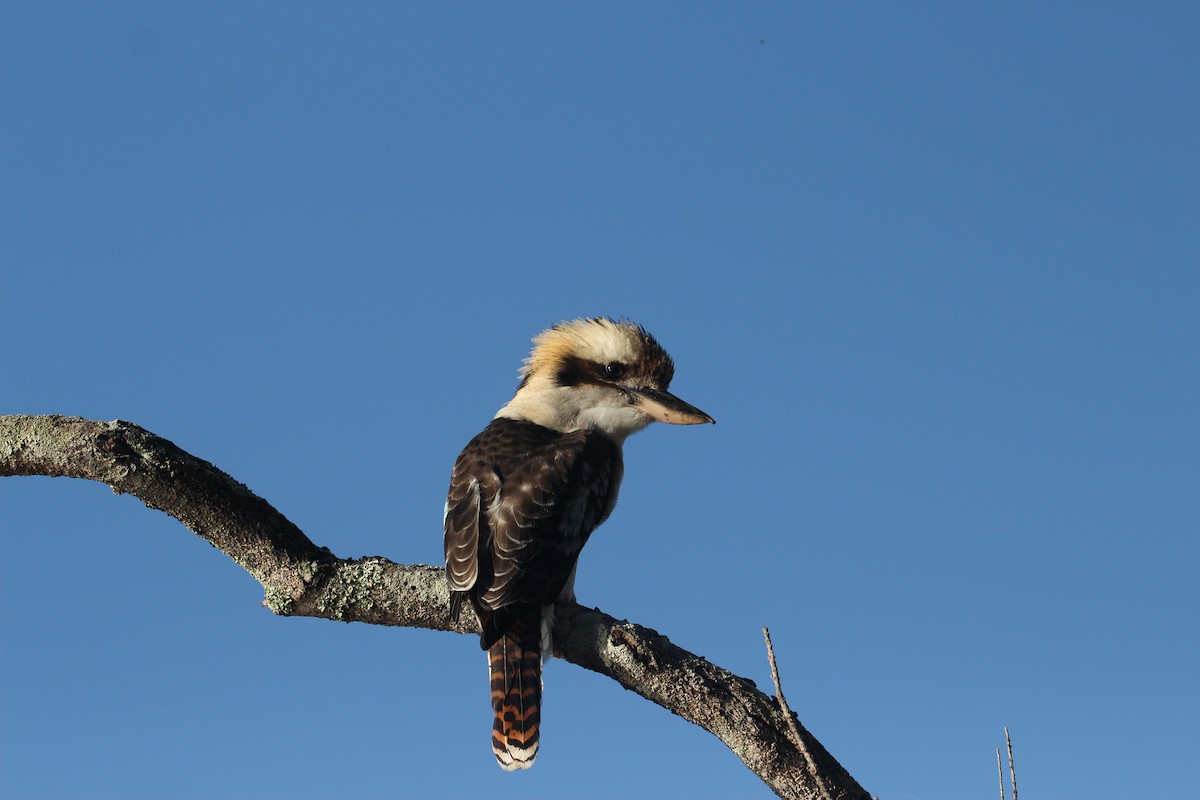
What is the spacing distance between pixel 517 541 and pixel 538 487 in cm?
31

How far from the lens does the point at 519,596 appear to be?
462 cm

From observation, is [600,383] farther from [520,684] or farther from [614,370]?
[520,684]

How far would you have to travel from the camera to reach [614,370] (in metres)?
Result: 6.11

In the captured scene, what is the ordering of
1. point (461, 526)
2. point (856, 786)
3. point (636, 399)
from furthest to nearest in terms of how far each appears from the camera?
point (636, 399) < point (461, 526) < point (856, 786)

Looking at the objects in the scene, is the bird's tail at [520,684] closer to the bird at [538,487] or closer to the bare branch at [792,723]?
the bird at [538,487]

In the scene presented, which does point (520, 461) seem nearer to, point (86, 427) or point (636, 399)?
point (636, 399)

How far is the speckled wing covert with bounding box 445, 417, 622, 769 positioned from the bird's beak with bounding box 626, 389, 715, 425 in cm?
57

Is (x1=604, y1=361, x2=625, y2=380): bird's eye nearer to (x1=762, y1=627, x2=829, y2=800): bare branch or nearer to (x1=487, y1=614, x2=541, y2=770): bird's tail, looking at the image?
(x1=487, y1=614, x2=541, y2=770): bird's tail

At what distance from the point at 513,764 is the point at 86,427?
90.1 inches

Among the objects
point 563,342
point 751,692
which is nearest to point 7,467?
point 563,342

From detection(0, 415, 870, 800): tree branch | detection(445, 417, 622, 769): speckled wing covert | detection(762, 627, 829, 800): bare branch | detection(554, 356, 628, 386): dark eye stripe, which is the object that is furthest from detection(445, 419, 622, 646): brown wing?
detection(762, 627, 829, 800): bare branch

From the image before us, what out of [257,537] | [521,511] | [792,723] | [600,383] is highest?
[600,383]

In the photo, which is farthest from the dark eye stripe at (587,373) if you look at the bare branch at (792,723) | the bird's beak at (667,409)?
the bare branch at (792,723)

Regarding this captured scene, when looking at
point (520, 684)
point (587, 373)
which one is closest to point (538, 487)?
point (520, 684)
